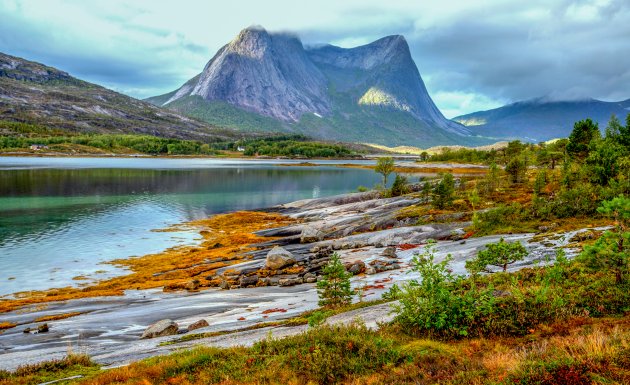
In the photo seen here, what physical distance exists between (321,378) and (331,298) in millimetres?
11495

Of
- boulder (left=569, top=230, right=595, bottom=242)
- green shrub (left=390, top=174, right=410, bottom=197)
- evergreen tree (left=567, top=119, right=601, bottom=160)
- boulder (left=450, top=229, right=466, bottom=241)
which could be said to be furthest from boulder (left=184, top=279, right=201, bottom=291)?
evergreen tree (left=567, top=119, right=601, bottom=160)

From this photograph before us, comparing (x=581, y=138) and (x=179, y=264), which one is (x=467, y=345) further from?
(x=581, y=138)

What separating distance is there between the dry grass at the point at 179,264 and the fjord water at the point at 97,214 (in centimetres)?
292

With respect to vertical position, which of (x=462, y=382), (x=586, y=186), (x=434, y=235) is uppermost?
(x=586, y=186)

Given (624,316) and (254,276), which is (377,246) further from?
(624,316)

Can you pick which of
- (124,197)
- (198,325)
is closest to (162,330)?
(198,325)

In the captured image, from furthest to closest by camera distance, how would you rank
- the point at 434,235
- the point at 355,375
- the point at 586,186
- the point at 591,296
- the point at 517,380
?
1. the point at 434,235
2. the point at 586,186
3. the point at 591,296
4. the point at 355,375
5. the point at 517,380

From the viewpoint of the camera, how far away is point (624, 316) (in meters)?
Answer: 12.6

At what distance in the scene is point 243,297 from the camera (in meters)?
31.9

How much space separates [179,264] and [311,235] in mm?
19160

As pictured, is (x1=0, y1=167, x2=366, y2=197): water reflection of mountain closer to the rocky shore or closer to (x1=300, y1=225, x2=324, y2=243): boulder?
(x1=300, y1=225, x2=324, y2=243): boulder


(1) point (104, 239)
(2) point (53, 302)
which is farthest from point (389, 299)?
(1) point (104, 239)

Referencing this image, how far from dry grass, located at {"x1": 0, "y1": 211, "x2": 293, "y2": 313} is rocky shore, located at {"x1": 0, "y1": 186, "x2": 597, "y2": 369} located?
565mm

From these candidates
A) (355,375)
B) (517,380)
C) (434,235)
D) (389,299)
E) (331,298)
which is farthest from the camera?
(434,235)
